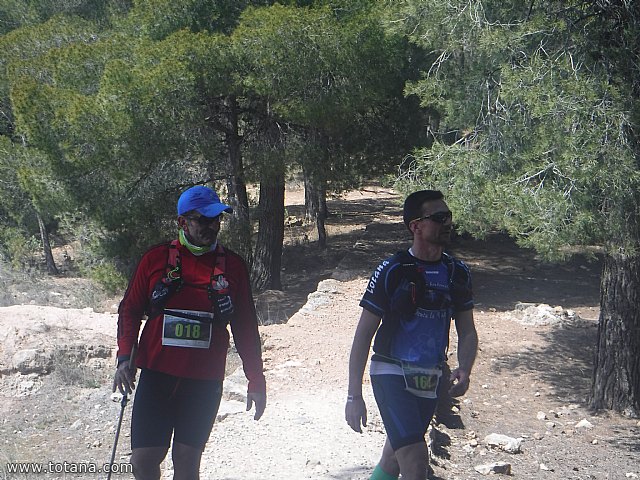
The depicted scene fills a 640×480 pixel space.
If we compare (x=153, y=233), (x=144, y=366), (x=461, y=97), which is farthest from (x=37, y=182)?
(x=144, y=366)

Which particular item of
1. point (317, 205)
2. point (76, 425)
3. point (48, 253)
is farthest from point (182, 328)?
point (48, 253)

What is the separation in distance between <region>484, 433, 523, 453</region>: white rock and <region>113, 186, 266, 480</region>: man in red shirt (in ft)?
12.0

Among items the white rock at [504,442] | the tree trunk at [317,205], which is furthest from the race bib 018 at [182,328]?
the tree trunk at [317,205]

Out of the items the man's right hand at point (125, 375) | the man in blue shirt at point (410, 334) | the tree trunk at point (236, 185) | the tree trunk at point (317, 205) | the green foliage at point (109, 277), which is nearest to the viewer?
the man in blue shirt at point (410, 334)

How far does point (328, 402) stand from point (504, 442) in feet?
4.99

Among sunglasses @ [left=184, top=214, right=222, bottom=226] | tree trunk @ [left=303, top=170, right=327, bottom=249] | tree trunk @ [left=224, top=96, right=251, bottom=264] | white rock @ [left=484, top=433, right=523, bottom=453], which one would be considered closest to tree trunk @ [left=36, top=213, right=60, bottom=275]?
tree trunk @ [left=303, top=170, right=327, bottom=249]

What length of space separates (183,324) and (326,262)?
14389 mm

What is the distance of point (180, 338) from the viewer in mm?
3676

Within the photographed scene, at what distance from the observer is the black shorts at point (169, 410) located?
12.0 feet

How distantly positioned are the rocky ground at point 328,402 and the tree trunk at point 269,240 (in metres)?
1.25

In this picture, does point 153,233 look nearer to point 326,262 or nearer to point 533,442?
point 326,262

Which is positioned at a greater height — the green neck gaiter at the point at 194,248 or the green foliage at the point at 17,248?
the green neck gaiter at the point at 194,248

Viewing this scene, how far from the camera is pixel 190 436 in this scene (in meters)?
3.72

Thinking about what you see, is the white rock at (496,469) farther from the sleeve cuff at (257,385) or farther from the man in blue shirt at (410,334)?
the sleeve cuff at (257,385)
